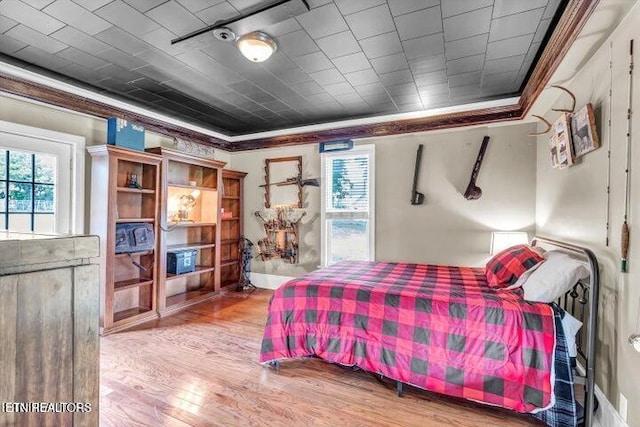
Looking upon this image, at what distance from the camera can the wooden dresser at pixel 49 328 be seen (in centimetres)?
69

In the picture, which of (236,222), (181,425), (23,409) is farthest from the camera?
(236,222)

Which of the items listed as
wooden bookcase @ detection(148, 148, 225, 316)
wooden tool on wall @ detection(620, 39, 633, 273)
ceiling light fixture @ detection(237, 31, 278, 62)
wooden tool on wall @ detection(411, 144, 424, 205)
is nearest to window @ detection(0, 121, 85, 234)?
wooden bookcase @ detection(148, 148, 225, 316)

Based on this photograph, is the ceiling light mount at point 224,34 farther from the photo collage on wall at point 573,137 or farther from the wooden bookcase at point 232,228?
the wooden bookcase at point 232,228

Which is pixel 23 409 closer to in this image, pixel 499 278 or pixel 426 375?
pixel 426 375

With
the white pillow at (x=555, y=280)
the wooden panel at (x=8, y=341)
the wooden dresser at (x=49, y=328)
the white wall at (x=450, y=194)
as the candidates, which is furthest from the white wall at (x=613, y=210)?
the wooden panel at (x=8, y=341)

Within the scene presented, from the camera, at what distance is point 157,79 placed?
316cm

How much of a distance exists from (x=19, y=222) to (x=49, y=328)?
3169 millimetres

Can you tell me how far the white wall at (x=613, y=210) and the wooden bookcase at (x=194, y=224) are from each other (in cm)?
409

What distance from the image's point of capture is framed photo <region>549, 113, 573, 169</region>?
2.44m

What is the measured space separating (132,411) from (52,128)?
2.83 m

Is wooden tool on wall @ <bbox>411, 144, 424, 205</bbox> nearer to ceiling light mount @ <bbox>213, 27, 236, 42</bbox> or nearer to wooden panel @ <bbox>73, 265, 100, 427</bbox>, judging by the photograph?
ceiling light mount @ <bbox>213, 27, 236, 42</bbox>

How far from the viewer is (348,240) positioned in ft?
15.4

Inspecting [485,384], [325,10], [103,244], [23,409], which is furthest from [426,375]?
[103,244]

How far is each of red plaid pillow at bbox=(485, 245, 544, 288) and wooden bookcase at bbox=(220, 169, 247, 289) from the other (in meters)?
3.78
